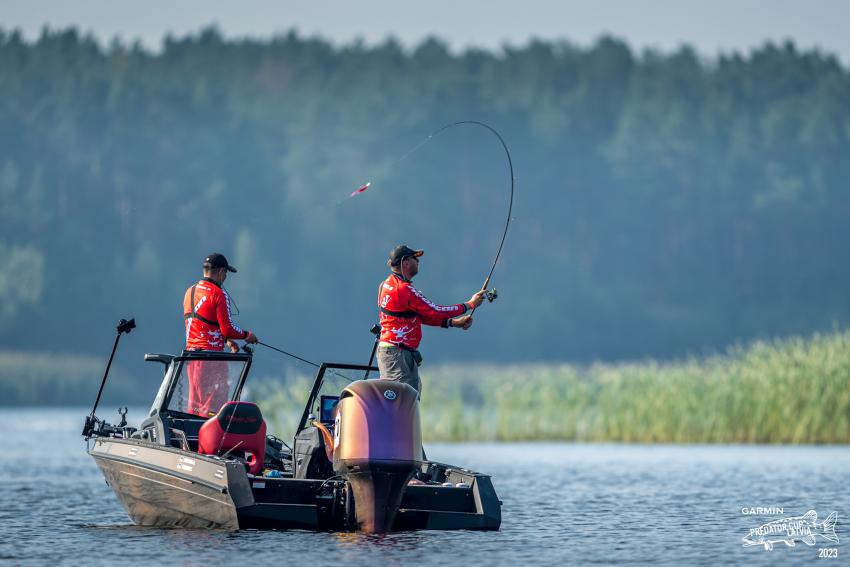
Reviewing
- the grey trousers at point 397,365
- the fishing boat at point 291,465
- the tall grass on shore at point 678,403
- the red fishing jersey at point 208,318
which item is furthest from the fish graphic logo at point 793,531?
the tall grass on shore at point 678,403

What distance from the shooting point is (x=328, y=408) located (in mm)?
14633

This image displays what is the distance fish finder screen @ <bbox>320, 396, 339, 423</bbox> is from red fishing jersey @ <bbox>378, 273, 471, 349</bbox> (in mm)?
680

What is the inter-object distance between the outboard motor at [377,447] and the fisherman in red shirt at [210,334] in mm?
1849

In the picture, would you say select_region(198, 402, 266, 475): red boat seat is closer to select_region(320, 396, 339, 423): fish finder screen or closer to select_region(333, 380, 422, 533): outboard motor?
select_region(320, 396, 339, 423): fish finder screen

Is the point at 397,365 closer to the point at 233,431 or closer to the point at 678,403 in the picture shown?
the point at 233,431

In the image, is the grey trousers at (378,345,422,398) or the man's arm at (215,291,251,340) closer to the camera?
the grey trousers at (378,345,422,398)

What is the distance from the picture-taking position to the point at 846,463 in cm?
2311

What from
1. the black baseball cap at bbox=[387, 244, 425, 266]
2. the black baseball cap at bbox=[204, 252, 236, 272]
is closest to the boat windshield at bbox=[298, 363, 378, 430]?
the black baseball cap at bbox=[387, 244, 425, 266]

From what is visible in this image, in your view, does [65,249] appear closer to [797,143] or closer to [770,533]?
[797,143]

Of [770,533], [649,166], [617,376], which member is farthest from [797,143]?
[770,533]

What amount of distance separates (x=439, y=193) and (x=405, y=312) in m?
88.1

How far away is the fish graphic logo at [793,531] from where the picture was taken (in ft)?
45.7

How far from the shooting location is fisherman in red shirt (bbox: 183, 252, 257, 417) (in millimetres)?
15039

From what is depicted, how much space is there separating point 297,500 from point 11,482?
925 cm
